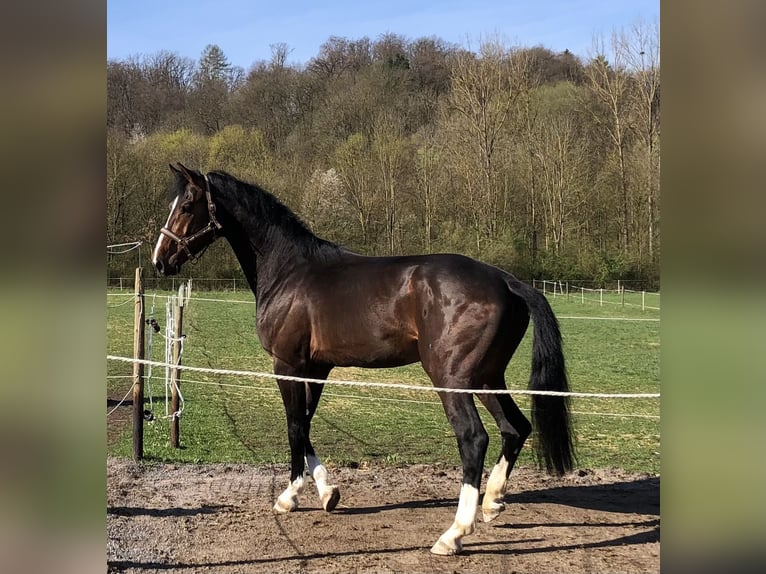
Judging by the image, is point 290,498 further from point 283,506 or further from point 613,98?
point 613,98

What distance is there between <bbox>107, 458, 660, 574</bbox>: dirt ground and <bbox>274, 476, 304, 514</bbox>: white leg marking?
2.8 inches

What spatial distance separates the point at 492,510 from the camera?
4.05 metres

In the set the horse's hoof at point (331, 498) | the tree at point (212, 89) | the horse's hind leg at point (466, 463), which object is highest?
the tree at point (212, 89)

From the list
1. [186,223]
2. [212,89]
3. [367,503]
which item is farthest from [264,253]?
[212,89]

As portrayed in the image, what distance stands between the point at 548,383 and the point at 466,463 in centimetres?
70

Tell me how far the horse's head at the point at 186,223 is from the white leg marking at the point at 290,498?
1597 mm

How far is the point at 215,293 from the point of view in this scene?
23766 mm

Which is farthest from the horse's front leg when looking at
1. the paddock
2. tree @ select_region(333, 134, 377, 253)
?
tree @ select_region(333, 134, 377, 253)

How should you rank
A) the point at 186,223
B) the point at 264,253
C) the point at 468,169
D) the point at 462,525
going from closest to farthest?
the point at 462,525 < the point at 186,223 < the point at 264,253 < the point at 468,169

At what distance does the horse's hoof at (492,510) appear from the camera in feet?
13.3

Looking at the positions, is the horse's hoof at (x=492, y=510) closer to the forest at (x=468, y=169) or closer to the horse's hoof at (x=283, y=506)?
the horse's hoof at (x=283, y=506)

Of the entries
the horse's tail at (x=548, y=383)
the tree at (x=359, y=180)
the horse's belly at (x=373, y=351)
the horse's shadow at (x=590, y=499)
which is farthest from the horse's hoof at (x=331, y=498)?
the tree at (x=359, y=180)
